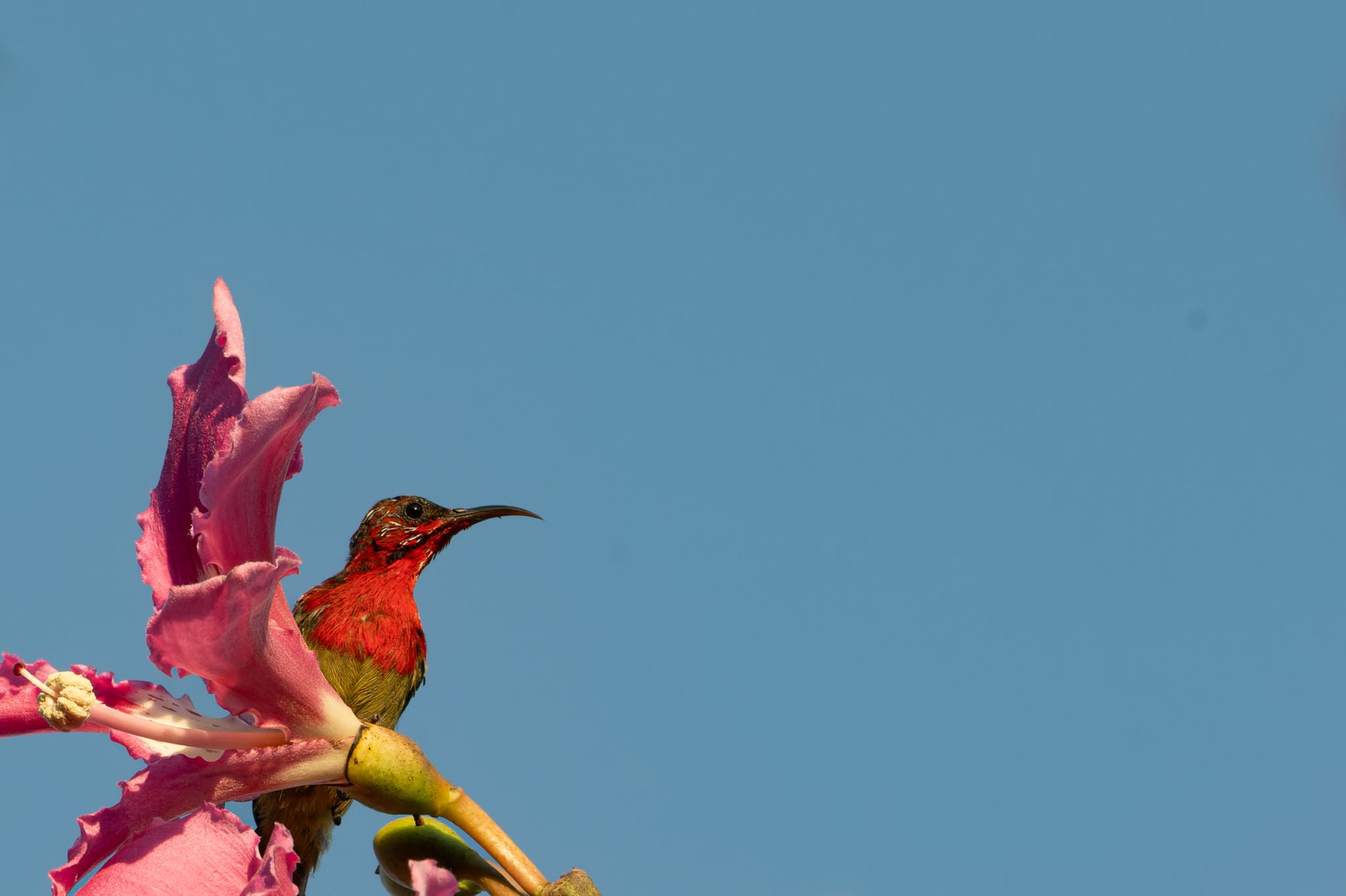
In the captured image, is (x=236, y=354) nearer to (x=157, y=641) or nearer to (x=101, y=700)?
(x=157, y=641)

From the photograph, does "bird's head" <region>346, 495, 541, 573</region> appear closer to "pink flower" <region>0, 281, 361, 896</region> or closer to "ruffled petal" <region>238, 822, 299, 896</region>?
"pink flower" <region>0, 281, 361, 896</region>

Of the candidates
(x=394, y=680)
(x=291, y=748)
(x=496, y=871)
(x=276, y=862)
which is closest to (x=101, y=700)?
(x=291, y=748)

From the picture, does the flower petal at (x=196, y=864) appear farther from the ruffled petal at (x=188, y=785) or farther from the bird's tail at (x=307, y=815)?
the bird's tail at (x=307, y=815)

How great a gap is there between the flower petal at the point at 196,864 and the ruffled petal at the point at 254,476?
0.47 m

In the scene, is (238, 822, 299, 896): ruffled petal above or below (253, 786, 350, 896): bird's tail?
below

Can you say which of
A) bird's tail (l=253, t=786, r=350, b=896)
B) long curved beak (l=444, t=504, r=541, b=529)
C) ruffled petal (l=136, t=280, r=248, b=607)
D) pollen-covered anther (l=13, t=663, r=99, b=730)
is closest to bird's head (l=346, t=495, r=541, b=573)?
long curved beak (l=444, t=504, r=541, b=529)

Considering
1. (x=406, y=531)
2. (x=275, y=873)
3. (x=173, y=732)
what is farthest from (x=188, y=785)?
(x=406, y=531)

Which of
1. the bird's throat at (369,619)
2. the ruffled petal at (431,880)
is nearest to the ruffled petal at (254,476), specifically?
the ruffled petal at (431,880)

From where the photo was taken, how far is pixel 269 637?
253 cm

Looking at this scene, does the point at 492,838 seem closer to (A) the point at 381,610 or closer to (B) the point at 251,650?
(B) the point at 251,650

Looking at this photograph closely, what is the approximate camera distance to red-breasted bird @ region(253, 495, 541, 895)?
5039mm

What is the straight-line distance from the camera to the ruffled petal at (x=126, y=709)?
8.59ft

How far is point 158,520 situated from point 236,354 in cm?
41

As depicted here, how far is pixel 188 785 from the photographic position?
8.50 feet
